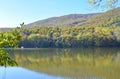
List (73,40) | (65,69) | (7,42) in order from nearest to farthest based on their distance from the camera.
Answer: (7,42), (65,69), (73,40)

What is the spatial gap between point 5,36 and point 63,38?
113565 millimetres

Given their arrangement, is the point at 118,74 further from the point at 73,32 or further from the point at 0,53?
the point at 73,32

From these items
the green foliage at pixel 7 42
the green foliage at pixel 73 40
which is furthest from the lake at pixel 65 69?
the green foliage at pixel 73 40

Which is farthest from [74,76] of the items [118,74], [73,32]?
[73,32]

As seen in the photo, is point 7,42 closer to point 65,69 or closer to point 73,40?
point 65,69

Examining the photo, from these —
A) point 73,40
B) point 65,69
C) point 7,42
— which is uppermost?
point 7,42

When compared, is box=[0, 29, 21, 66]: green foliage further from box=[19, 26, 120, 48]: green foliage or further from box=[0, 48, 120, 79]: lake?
box=[19, 26, 120, 48]: green foliage

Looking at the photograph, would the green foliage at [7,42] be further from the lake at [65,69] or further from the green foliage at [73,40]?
the green foliage at [73,40]

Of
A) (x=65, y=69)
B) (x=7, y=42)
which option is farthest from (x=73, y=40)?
(x=7, y=42)

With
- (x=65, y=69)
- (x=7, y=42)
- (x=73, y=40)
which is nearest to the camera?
(x=7, y=42)

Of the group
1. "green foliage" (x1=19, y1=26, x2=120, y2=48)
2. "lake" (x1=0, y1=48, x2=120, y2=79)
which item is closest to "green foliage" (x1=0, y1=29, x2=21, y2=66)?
"lake" (x1=0, y1=48, x2=120, y2=79)

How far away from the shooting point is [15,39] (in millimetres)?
3957

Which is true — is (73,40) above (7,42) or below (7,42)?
below

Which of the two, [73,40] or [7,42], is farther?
[73,40]
